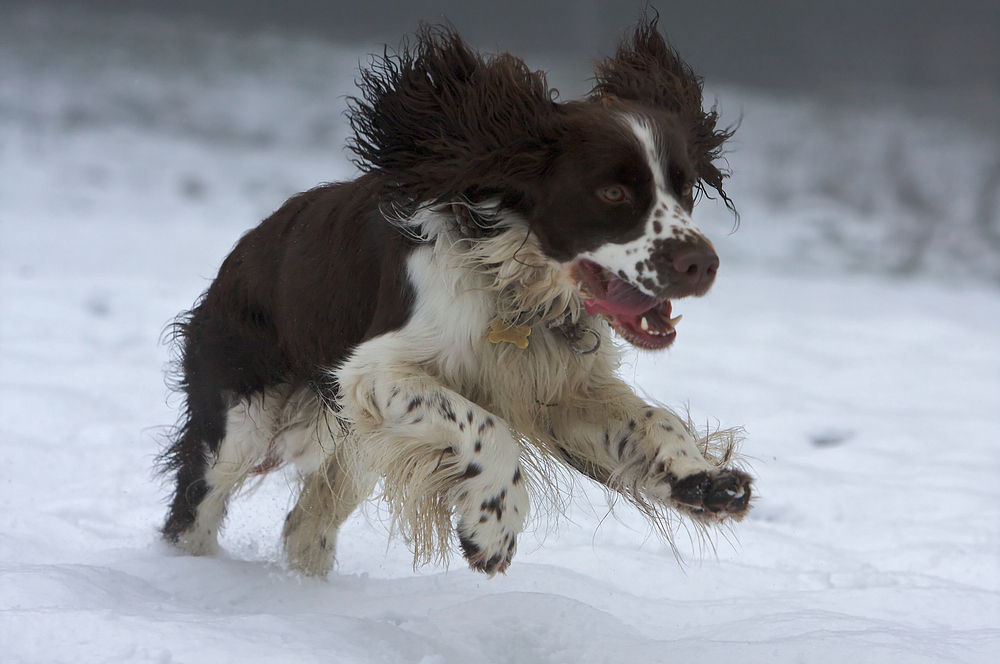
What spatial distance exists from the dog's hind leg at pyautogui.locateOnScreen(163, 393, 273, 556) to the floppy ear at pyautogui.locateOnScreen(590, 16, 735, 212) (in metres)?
1.66

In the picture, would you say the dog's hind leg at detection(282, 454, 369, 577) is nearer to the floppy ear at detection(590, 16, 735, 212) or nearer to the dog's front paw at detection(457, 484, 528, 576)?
the dog's front paw at detection(457, 484, 528, 576)

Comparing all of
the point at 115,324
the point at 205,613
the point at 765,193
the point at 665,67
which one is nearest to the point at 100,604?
the point at 205,613

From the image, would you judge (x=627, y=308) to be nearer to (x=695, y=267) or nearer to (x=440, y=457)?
(x=695, y=267)

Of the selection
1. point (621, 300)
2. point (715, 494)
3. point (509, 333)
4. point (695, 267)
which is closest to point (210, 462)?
point (509, 333)

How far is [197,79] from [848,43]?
7.51 m

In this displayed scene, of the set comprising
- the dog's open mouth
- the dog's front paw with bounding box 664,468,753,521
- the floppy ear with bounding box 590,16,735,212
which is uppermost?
the floppy ear with bounding box 590,16,735,212

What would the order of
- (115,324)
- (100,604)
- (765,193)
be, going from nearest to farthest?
(100,604)
(115,324)
(765,193)

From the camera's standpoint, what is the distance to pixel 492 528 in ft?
8.76

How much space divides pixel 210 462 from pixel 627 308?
1.87m

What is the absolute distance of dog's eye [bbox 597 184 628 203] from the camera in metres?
2.63

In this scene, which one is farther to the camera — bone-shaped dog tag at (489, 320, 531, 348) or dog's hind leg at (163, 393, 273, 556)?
dog's hind leg at (163, 393, 273, 556)

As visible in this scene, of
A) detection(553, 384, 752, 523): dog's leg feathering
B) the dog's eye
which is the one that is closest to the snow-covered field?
detection(553, 384, 752, 523): dog's leg feathering

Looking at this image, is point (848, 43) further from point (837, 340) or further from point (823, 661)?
point (823, 661)

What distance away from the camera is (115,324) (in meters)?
6.78
